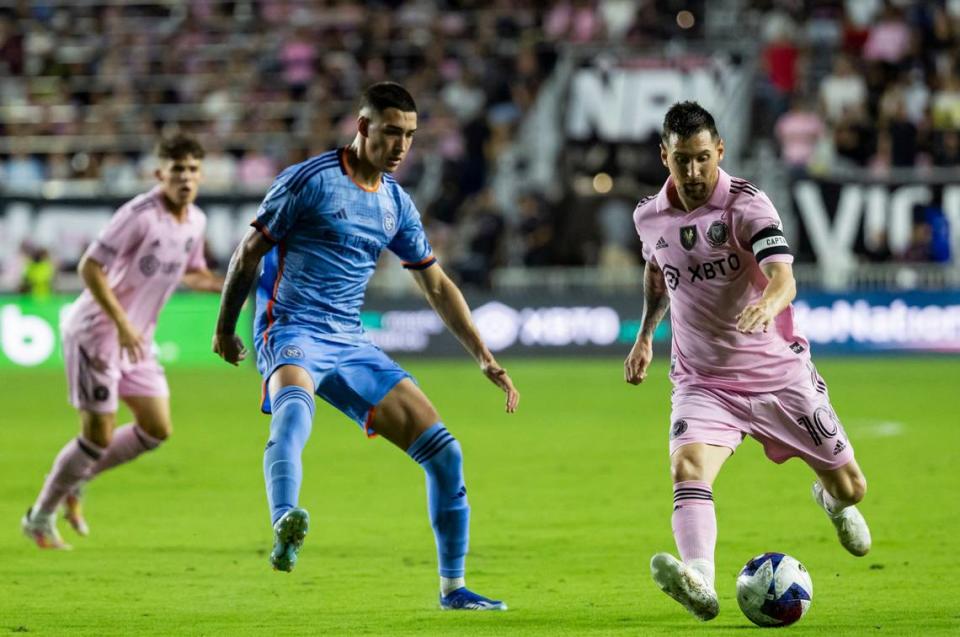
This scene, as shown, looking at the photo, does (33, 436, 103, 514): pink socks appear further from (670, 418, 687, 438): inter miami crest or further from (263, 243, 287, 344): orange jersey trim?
(670, 418, 687, 438): inter miami crest

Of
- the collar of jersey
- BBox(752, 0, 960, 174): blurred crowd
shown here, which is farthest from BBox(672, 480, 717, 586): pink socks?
BBox(752, 0, 960, 174): blurred crowd

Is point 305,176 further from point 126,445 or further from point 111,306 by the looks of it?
point 126,445

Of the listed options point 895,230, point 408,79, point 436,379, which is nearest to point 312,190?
point 436,379

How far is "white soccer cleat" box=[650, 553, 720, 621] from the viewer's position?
6.32 metres

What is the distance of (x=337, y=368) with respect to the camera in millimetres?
7590

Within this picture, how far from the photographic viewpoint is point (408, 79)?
27297 millimetres

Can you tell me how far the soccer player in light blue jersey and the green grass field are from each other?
1.94 ft

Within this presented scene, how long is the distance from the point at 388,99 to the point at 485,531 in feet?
12.0

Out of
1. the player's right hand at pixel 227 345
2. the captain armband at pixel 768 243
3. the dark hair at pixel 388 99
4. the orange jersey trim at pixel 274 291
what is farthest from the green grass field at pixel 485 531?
the dark hair at pixel 388 99

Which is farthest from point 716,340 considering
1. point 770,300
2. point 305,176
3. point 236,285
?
point 236,285

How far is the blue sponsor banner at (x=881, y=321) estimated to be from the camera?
75.8 feet

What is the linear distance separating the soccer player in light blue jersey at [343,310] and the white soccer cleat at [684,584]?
1.25 meters

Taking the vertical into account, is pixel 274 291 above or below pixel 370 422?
above

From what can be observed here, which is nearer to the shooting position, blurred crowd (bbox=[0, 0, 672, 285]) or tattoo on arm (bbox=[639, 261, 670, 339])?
tattoo on arm (bbox=[639, 261, 670, 339])
